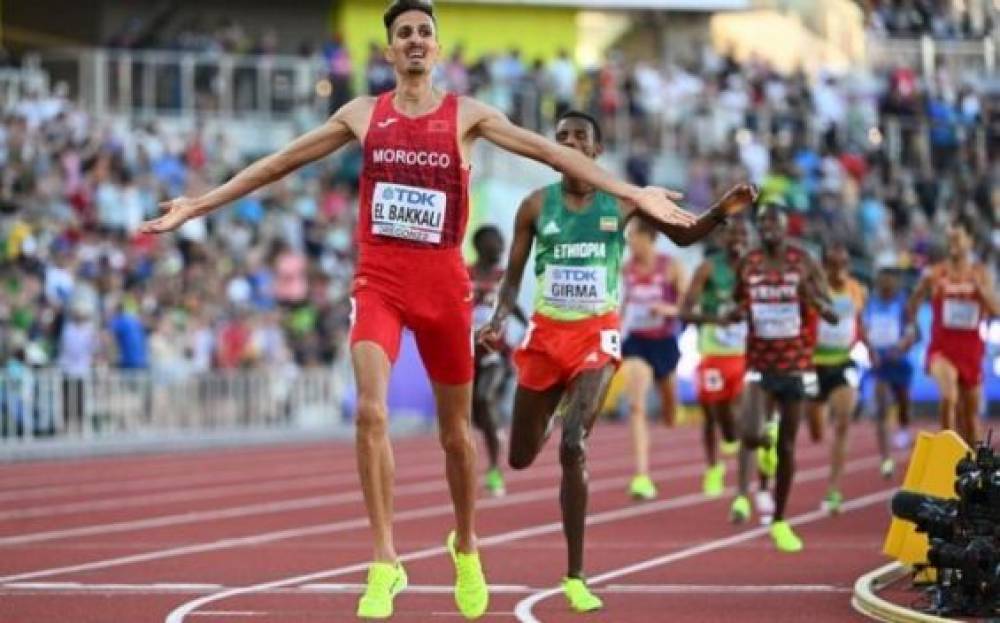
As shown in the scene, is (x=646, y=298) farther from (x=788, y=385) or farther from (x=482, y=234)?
(x=788, y=385)

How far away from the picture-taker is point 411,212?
11156mm

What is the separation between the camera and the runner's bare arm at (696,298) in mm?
18438

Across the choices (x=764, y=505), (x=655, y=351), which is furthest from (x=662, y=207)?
(x=655, y=351)

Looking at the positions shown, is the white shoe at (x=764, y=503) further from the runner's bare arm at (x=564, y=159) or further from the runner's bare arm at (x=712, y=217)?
the runner's bare arm at (x=564, y=159)

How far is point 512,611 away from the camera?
12.4 metres

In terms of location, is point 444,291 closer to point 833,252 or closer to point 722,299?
point 722,299

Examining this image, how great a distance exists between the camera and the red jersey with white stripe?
1117cm

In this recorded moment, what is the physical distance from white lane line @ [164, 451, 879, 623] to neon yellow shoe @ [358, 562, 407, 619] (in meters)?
1.35

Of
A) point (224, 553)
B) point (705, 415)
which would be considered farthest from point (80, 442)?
point (224, 553)

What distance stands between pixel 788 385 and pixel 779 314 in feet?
1.70

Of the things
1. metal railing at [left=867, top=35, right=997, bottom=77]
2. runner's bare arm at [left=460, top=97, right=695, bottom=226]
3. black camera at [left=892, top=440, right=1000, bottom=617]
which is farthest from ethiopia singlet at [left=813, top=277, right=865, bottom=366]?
metal railing at [left=867, top=35, right=997, bottom=77]

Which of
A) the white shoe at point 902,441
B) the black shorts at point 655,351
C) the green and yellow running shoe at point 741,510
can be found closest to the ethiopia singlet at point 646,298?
the black shorts at point 655,351

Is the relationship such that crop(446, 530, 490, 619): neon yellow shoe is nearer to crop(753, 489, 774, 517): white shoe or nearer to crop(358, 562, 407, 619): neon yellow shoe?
crop(358, 562, 407, 619): neon yellow shoe

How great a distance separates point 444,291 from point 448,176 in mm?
488
